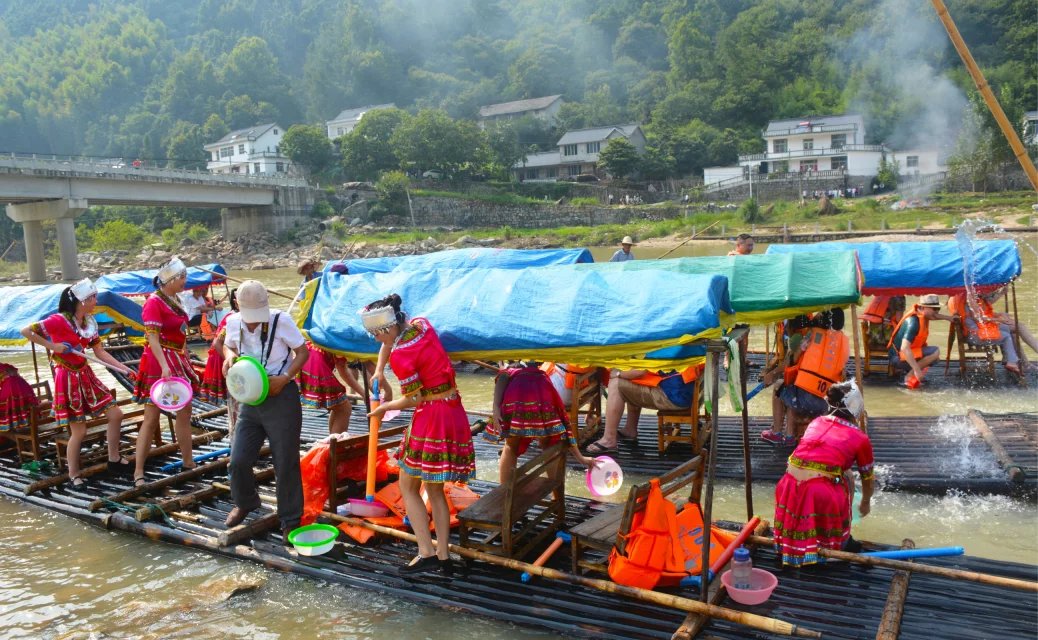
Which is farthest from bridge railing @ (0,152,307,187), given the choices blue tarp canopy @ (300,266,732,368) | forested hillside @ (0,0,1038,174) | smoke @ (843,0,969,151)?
smoke @ (843,0,969,151)

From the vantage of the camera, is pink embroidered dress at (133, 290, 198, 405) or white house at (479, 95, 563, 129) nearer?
pink embroidered dress at (133, 290, 198, 405)

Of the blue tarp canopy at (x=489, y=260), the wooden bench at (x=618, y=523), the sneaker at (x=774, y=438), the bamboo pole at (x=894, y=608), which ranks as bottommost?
the sneaker at (x=774, y=438)

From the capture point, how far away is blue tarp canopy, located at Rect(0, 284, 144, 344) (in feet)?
26.6

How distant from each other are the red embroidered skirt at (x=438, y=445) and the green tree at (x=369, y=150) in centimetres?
6090

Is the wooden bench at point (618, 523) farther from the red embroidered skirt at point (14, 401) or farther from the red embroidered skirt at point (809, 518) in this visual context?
the red embroidered skirt at point (14, 401)

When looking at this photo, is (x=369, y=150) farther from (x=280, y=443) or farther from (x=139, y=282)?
(x=280, y=443)

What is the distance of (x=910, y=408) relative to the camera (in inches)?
385

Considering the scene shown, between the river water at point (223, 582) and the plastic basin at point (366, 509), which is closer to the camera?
the river water at point (223, 582)

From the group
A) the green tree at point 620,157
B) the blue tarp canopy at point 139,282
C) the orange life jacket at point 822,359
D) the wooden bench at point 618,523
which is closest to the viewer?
the wooden bench at point 618,523

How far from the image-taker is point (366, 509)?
6148 millimetres

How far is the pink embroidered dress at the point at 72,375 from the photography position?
718 cm

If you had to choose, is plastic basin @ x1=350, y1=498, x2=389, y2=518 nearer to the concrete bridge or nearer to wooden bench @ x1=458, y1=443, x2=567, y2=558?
→ wooden bench @ x1=458, y1=443, x2=567, y2=558

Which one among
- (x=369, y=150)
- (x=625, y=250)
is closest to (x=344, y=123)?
(x=369, y=150)

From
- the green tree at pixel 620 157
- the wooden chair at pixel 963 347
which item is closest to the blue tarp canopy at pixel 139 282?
the wooden chair at pixel 963 347
